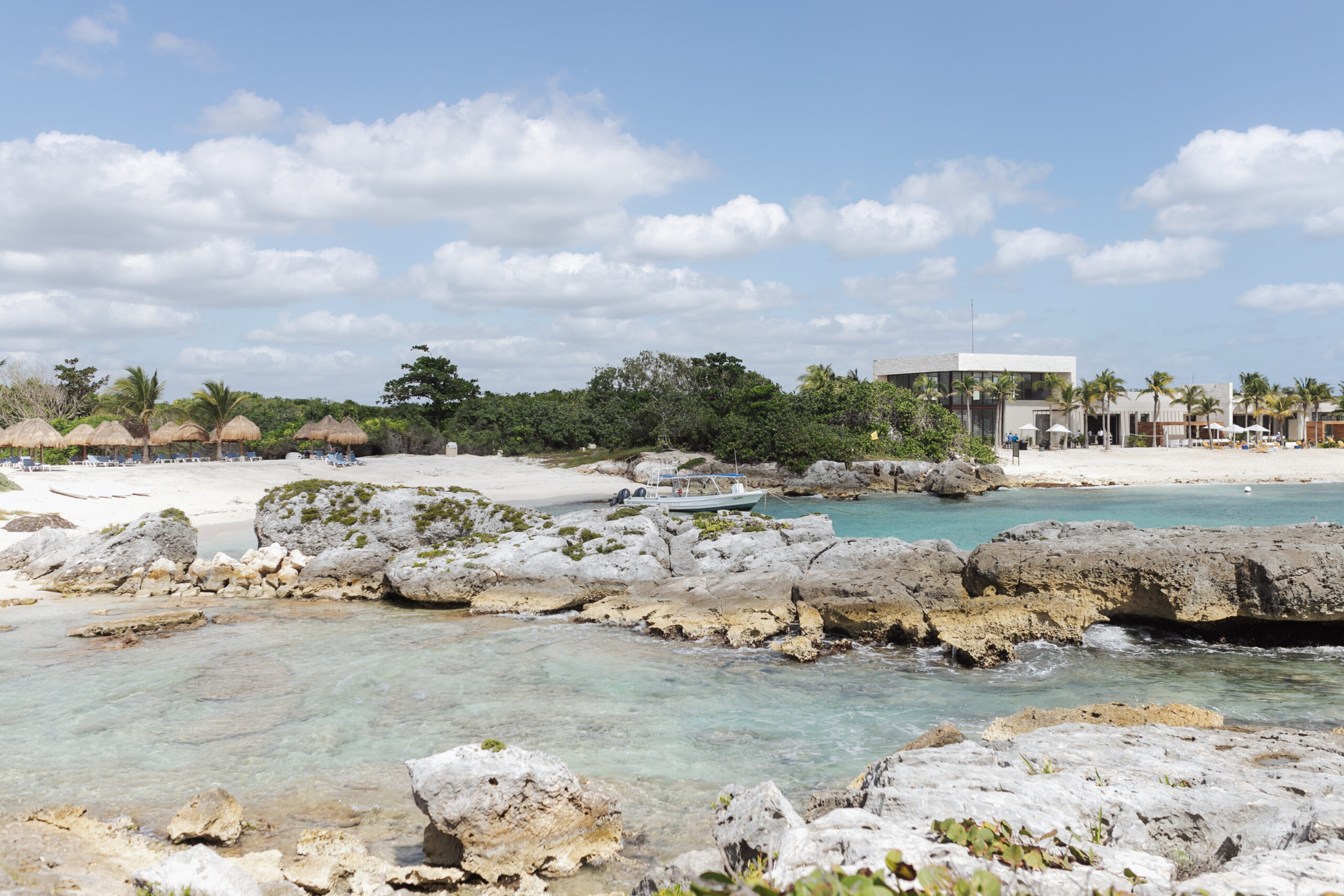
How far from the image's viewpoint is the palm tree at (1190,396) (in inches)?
2697

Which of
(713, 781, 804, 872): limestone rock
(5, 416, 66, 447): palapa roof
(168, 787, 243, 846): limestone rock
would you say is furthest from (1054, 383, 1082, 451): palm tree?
(168, 787, 243, 846): limestone rock

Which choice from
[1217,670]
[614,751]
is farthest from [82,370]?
[1217,670]

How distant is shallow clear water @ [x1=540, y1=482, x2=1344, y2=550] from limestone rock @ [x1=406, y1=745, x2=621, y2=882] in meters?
20.9

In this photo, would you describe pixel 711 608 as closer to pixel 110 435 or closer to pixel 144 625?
pixel 144 625

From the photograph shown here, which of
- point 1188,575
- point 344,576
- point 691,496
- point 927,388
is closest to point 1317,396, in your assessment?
point 927,388

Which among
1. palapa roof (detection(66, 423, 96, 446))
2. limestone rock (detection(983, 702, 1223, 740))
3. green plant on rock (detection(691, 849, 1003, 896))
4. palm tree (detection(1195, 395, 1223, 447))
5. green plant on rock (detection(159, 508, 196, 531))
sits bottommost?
limestone rock (detection(983, 702, 1223, 740))

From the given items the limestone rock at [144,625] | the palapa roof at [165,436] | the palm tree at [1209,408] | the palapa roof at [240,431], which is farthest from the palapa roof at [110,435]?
the palm tree at [1209,408]

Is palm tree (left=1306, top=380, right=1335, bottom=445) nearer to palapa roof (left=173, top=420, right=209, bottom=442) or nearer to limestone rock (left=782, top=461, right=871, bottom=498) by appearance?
limestone rock (left=782, top=461, right=871, bottom=498)

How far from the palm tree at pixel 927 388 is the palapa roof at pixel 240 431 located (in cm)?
4331

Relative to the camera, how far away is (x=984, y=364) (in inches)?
2579

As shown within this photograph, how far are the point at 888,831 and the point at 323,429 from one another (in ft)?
160

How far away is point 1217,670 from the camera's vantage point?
1125 cm

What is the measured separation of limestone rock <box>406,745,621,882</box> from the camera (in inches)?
227

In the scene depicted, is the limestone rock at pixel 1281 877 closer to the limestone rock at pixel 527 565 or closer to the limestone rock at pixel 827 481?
the limestone rock at pixel 527 565
